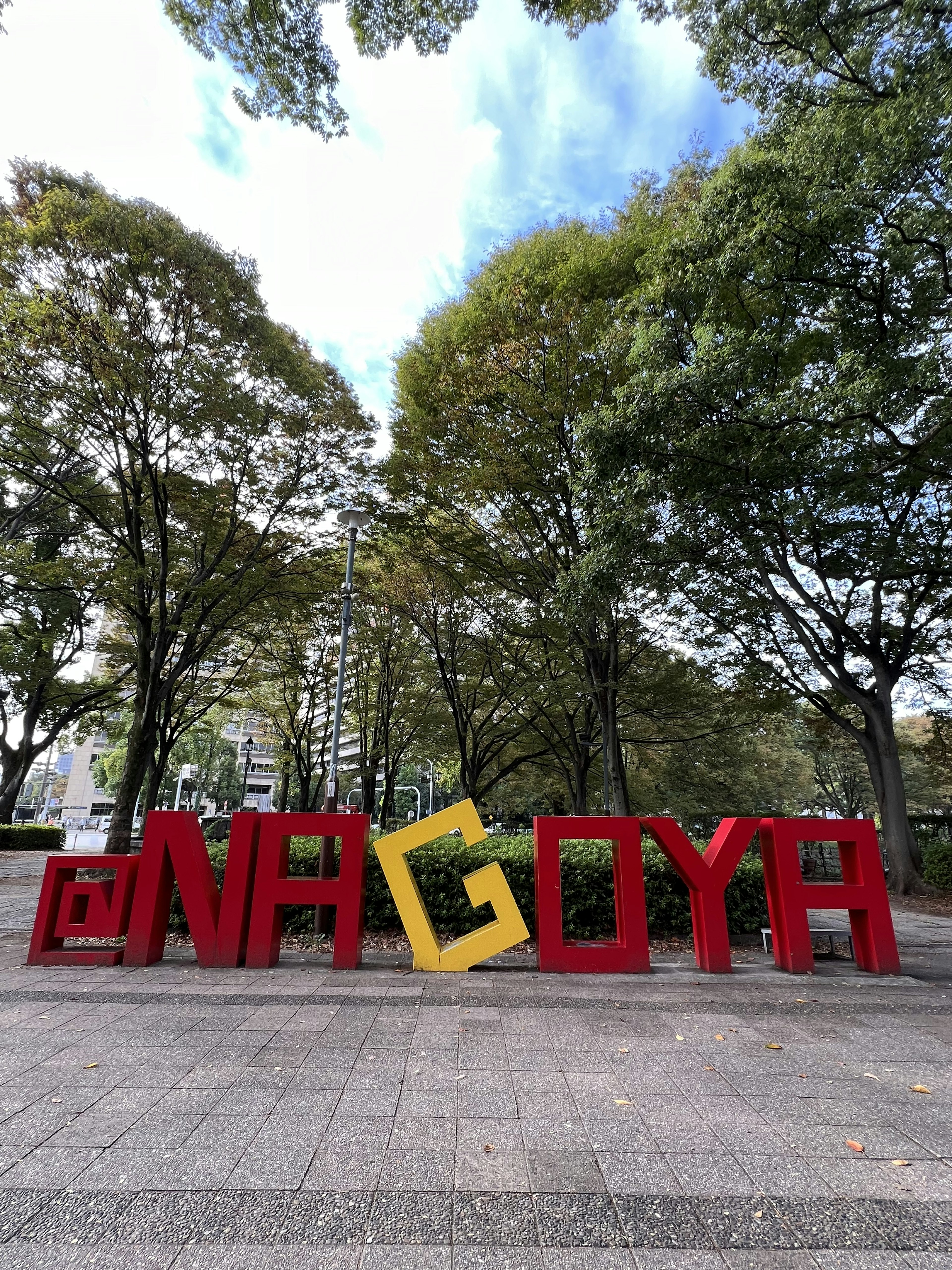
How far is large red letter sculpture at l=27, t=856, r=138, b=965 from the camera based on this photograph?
6273 mm

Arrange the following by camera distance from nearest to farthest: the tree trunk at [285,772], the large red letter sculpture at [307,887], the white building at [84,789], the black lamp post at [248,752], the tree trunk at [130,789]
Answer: the large red letter sculpture at [307,887]
the tree trunk at [130,789]
the tree trunk at [285,772]
the black lamp post at [248,752]
the white building at [84,789]

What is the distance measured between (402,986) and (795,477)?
26.9ft

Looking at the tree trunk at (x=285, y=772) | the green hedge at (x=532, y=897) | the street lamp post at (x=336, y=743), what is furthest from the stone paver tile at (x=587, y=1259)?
the tree trunk at (x=285, y=772)

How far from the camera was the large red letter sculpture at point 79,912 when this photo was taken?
627cm

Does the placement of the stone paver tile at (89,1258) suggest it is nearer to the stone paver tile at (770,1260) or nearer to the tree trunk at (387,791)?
the stone paver tile at (770,1260)

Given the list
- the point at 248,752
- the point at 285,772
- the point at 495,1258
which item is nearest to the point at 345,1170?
the point at 495,1258

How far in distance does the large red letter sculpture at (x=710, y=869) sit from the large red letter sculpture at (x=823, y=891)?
1.22ft

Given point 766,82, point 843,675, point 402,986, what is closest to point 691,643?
point 843,675

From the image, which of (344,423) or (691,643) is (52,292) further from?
(691,643)

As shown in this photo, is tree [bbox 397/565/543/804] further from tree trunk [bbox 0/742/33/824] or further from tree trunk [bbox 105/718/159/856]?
tree trunk [bbox 0/742/33/824]

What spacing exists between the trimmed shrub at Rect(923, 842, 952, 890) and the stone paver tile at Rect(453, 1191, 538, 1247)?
15606 mm

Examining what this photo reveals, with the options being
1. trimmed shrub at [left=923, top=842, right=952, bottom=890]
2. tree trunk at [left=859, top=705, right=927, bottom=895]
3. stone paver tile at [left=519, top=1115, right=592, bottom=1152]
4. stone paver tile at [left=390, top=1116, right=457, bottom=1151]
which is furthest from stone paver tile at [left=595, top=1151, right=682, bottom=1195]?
trimmed shrub at [left=923, top=842, right=952, bottom=890]

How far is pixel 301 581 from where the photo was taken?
13734 mm

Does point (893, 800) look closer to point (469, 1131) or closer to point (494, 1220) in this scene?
point (469, 1131)
